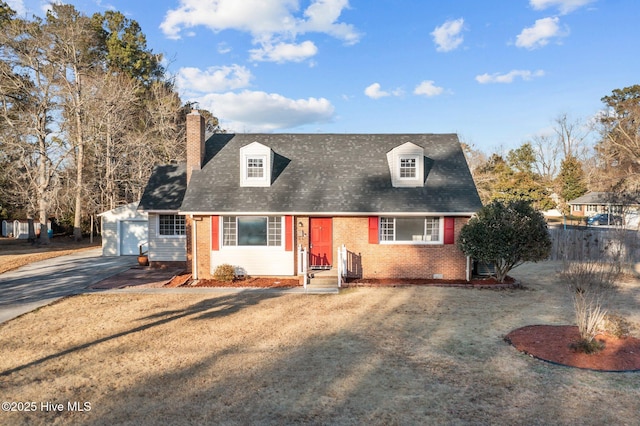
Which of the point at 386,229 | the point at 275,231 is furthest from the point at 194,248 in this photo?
the point at 386,229

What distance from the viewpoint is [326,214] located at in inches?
552

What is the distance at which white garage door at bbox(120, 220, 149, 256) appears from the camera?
22.0 m

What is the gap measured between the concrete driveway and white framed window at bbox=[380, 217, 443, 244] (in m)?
11.0

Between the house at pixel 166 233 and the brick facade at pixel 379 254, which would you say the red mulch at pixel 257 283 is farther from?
the house at pixel 166 233

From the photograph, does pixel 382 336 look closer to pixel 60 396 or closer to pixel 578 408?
pixel 578 408

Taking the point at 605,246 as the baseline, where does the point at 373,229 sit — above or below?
above

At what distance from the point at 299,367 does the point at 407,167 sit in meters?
10.5

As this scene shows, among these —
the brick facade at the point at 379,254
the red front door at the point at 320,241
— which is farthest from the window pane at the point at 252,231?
the red front door at the point at 320,241

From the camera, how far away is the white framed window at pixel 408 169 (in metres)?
15.2

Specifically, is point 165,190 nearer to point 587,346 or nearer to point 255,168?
point 255,168

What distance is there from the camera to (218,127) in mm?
45938

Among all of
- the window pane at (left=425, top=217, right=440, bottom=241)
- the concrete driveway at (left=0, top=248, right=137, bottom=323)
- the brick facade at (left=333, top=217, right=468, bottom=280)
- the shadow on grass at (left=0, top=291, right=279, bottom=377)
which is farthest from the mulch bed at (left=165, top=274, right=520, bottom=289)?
the concrete driveway at (left=0, top=248, right=137, bottom=323)

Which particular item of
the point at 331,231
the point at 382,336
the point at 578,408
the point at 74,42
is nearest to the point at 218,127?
the point at 74,42

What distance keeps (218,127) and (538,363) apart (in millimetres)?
44554
